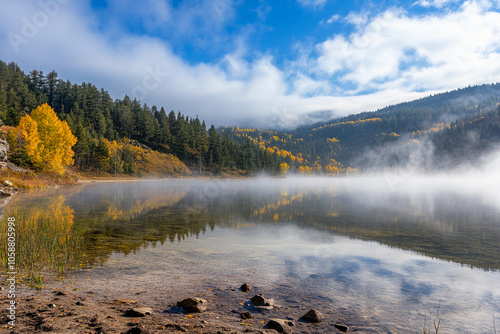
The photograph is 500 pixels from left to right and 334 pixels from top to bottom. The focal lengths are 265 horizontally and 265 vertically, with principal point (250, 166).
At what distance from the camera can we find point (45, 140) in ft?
205

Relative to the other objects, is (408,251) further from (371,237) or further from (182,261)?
(182,261)

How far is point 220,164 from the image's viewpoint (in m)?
144

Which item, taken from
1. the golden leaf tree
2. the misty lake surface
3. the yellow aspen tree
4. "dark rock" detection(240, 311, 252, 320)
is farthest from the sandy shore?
the golden leaf tree

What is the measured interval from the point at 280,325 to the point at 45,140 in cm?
7494

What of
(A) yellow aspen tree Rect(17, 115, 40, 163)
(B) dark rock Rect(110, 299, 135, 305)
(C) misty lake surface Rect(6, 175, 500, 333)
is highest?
(A) yellow aspen tree Rect(17, 115, 40, 163)

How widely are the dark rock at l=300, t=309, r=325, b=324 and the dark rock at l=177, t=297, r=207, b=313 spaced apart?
2.85 m

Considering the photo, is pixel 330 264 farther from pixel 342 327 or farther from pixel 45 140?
pixel 45 140

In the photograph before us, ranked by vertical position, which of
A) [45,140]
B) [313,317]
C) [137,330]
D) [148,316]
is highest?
[45,140]

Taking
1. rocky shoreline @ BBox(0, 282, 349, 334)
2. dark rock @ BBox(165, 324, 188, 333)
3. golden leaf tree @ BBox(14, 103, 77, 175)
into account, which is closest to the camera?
rocky shoreline @ BBox(0, 282, 349, 334)

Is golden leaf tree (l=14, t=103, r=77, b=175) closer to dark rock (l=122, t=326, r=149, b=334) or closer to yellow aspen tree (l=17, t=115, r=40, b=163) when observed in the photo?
yellow aspen tree (l=17, t=115, r=40, b=163)

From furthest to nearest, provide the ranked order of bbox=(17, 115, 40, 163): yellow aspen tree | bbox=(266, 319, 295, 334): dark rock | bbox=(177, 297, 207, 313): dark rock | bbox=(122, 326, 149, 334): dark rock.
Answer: bbox=(17, 115, 40, 163): yellow aspen tree < bbox=(177, 297, 207, 313): dark rock < bbox=(266, 319, 295, 334): dark rock < bbox=(122, 326, 149, 334): dark rock

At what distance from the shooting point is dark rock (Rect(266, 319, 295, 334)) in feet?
21.4

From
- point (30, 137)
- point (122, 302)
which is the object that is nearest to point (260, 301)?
point (122, 302)

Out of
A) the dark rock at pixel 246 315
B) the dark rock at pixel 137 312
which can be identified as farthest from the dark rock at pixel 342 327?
the dark rock at pixel 137 312
